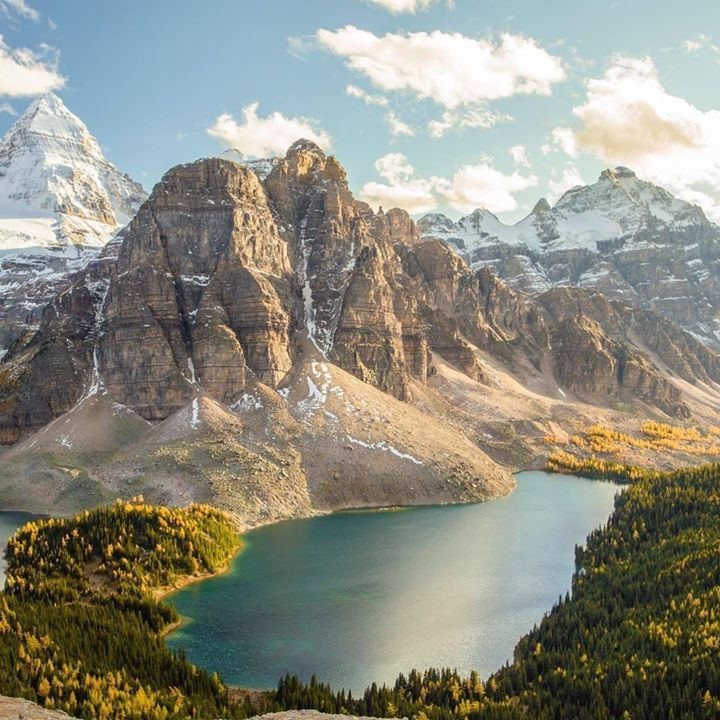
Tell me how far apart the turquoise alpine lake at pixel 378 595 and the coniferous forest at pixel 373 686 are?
2.94 metres

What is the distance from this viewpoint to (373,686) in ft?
134

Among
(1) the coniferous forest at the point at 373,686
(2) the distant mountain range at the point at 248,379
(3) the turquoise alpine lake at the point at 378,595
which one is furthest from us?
(2) the distant mountain range at the point at 248,379

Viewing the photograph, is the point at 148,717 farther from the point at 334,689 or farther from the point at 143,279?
the point at 143,279

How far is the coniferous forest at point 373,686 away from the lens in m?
38.2

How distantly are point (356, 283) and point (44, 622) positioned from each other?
9600 cm

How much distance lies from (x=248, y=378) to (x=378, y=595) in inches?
2384

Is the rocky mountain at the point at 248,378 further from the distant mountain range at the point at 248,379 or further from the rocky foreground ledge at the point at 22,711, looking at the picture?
the rocky foreground ledge at the point at 22,711

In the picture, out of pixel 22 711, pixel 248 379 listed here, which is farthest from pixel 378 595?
pixel 248 379

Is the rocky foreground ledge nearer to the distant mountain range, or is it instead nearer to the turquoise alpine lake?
the turquoise alpine lake

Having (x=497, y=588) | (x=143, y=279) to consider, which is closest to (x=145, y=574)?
(x=497, y=588)

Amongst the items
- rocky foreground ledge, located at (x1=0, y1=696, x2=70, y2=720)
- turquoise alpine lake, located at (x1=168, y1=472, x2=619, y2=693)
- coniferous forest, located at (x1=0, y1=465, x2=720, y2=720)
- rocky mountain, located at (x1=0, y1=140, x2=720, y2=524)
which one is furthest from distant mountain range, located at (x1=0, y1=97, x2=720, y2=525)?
rocky foreground ledge, located at (x1=0, y1=696, x2=70, y2=720)

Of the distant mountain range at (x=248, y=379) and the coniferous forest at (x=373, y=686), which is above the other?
the distant mountain range at (x=248, y=379)

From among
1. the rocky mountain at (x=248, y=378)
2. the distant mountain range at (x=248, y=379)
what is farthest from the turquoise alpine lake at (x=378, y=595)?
the rocky mountain at (x=248, y=378)

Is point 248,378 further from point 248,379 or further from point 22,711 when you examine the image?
point 22,711
